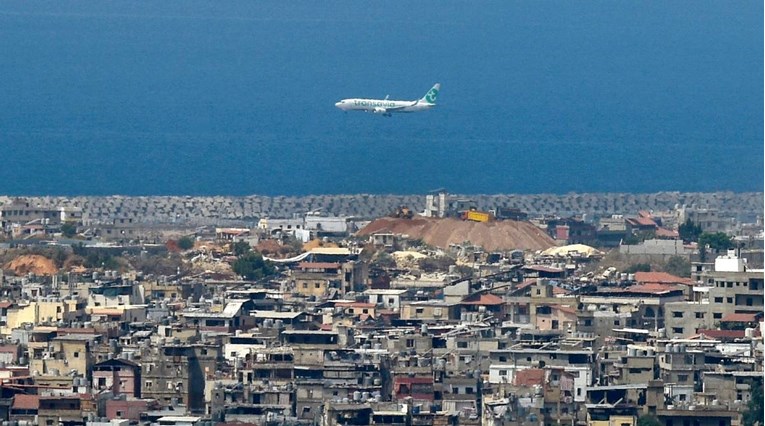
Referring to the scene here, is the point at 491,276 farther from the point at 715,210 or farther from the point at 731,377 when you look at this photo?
the point at 715,210

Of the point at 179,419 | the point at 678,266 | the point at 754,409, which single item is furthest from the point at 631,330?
the point at 678,266

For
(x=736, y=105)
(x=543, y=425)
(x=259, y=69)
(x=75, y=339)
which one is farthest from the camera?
(x=259, y=69)

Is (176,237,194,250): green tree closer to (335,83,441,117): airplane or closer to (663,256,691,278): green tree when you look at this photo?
(663,256,691,278): green tree

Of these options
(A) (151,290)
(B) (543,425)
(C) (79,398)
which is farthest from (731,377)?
(A) (151,290)

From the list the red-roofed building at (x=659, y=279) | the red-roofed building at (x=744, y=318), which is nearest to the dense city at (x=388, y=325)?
the red-roofed building at (x=744, y=318)

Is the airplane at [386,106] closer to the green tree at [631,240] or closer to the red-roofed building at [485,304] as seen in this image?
the green tree at [631,240]

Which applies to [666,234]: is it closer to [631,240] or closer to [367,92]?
[631,240]
